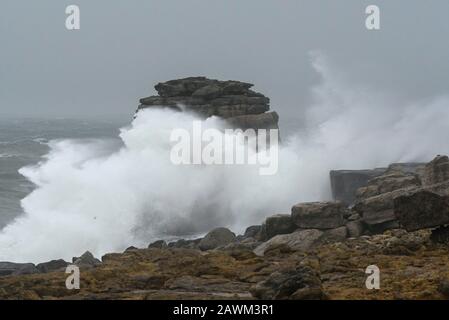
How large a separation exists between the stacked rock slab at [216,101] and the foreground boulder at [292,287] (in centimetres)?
2635

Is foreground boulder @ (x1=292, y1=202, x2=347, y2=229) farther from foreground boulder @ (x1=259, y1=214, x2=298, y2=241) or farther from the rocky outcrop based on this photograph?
the rocky outcrop

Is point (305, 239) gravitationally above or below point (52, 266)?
above

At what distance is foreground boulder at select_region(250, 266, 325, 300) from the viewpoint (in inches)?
352

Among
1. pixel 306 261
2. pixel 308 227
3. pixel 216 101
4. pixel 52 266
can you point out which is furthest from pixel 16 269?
pixel 216 101

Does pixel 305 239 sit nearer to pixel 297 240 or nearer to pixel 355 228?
pixel 297 240

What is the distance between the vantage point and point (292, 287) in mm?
9141

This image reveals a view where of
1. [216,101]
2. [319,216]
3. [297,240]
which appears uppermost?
[216,101]

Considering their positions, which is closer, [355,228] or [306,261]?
[306,261]

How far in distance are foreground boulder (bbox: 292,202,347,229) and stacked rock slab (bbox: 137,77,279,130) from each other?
1872cm

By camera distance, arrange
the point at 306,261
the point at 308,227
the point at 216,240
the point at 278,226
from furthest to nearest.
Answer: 1. the point at 216,240
2. the point at 278,226
3. the point at 308,227
4. the point at 306,261

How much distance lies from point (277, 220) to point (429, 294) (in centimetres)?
857

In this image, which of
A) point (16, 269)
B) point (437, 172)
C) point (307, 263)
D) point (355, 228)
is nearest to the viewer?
point (307, 263)

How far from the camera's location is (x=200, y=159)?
33500 millimetres

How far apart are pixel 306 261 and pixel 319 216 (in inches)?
185
